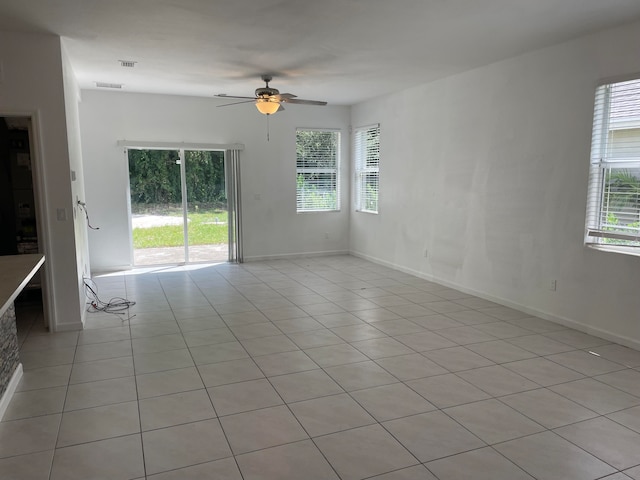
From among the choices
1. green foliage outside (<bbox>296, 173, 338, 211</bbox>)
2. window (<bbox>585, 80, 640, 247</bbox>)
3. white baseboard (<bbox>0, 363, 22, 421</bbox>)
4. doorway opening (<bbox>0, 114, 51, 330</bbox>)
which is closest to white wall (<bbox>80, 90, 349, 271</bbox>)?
green foliage outside (<bbox>296, 173, 338, 211</bbox>)

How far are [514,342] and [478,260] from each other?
1.59 metres

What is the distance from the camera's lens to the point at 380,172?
286 inches

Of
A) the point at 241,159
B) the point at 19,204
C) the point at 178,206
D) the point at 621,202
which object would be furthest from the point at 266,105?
the point at 621,202

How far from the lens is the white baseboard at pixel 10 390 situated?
2.70 m

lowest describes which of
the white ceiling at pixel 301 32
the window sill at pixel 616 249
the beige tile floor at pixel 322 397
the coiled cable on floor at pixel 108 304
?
the beige tile floor at pixel 322 397

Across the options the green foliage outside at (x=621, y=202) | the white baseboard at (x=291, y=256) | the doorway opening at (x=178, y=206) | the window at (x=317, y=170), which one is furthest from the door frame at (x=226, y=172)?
the green foliage outside at (x=621, y=202)

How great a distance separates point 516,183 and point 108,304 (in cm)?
467

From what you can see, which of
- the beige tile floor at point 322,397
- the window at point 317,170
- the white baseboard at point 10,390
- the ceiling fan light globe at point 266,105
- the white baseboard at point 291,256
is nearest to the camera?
the beige tile floor at point 322,397

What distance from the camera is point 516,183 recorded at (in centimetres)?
477

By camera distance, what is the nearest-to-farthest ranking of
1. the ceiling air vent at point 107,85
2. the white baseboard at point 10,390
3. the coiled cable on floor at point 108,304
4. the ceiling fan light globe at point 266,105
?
the white baseboard at point 10,390, the coiled cable on floor at point 108,304, the ceiling fan light globe at point 266,105, the ceiling air vent at point 107,85

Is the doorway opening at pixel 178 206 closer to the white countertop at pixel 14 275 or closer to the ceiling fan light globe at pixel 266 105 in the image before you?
the ceiling fan light globe at pixel 266 105

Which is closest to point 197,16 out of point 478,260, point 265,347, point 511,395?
point 265,347

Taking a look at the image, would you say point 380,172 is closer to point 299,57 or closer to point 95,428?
point 299,57

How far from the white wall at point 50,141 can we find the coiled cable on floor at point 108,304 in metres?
0.62
